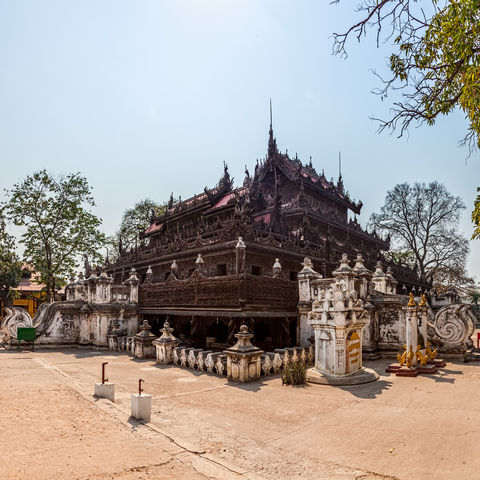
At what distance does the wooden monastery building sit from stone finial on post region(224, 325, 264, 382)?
10.0 ft

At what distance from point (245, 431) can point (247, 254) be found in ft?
45.6

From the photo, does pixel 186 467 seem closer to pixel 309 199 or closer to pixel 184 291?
pixel 184 291

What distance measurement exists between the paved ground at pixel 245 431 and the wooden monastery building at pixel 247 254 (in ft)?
16.7

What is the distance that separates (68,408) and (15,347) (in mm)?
13094

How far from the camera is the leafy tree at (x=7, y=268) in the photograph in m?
29.0

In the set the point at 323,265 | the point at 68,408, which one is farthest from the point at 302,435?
the point at 323,265

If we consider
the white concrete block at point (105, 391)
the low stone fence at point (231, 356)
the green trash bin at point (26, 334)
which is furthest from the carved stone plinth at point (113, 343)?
the white concrete block at point (105, 391)

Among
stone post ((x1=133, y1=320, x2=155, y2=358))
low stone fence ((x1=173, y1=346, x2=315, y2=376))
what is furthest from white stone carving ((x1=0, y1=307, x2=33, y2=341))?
low stone fence ((x1=173, y1=346, x2=315, y2=376))

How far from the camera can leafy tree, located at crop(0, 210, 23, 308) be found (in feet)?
95.0

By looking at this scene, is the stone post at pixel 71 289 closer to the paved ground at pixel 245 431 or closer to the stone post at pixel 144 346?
the stone post at pixel 144 346

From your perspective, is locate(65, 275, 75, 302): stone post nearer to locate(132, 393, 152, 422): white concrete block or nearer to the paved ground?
the paved ground

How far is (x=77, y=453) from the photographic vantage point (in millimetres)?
5070

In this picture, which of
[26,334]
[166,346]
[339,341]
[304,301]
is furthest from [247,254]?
[26,334]

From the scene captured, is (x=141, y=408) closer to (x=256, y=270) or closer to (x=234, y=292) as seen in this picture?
(x=234, y=292)
